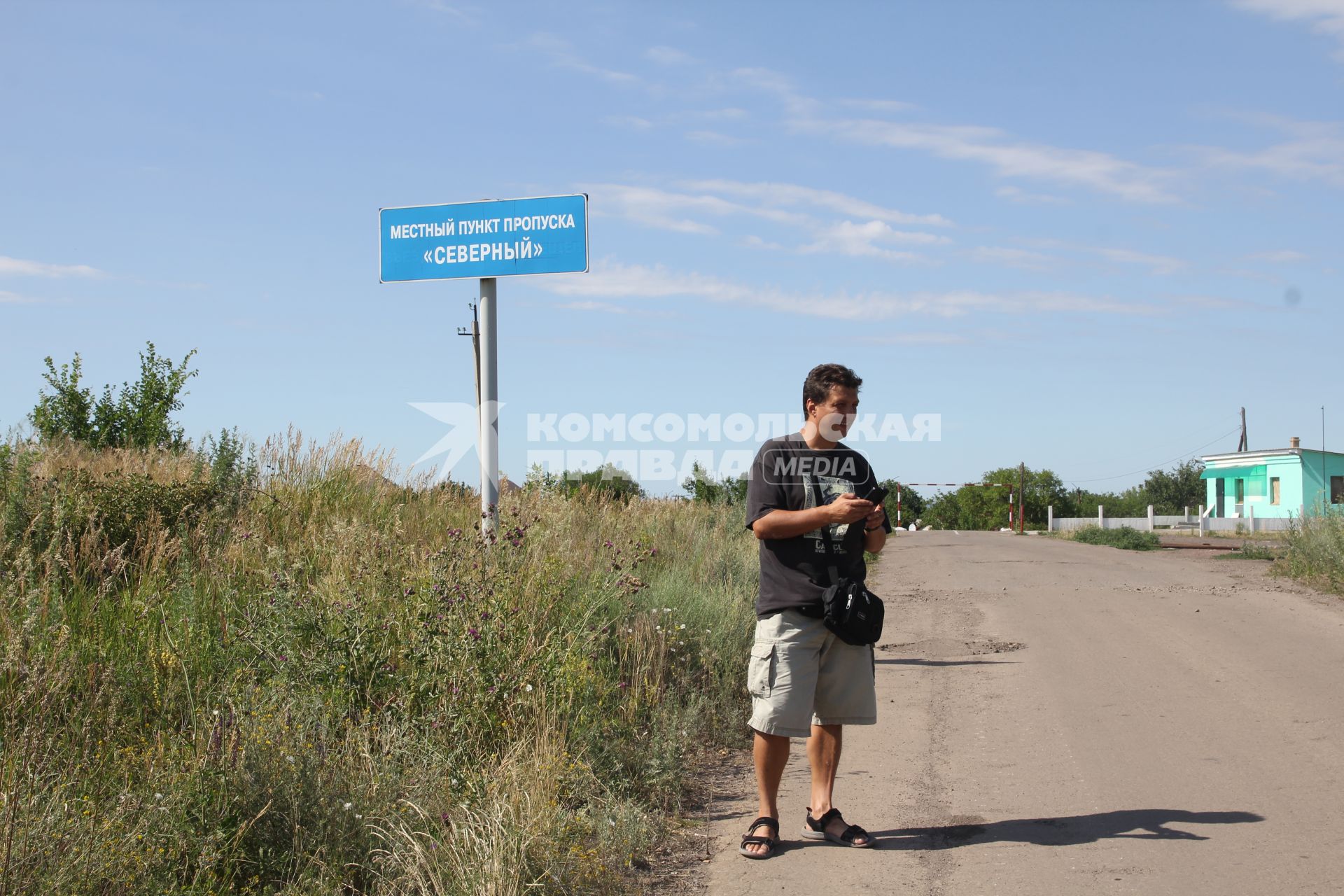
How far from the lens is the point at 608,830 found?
445 centimetres

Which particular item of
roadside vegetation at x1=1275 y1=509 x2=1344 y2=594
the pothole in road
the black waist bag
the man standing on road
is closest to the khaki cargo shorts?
the man standing on road

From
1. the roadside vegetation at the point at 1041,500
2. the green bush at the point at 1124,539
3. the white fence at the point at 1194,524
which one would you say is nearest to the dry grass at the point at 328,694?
the green bush at the point at 1124,539

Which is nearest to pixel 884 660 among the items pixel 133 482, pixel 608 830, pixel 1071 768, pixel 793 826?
pixel 1071 768

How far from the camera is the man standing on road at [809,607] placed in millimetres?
4672

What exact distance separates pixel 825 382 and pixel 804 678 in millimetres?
1345

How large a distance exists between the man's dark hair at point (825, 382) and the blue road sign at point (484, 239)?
4.12 metres

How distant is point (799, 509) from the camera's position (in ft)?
15.7

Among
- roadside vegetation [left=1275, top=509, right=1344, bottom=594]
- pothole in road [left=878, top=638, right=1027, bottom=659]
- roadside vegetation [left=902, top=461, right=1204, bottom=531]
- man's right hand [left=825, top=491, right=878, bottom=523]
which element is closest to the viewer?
man's right hand [left=825, top=491, right=878, bottom=523]

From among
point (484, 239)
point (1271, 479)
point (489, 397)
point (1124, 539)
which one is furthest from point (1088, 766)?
point (1271, 479)

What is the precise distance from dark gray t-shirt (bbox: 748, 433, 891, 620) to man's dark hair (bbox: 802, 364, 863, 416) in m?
0.21

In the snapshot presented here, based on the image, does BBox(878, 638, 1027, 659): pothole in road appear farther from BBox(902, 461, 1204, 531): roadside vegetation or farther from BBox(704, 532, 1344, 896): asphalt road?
BBox(902, 461, 1204, 531): roadside vegetation

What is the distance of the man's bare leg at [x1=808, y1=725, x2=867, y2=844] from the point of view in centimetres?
479

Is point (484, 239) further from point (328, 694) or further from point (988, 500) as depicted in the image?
point (988, 500)

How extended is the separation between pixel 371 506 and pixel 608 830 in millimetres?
6002
